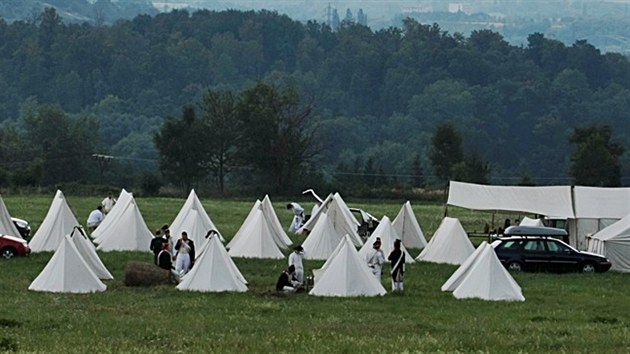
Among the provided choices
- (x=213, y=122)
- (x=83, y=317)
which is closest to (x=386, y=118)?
(x=213, y=122)

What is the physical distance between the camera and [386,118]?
190 meters

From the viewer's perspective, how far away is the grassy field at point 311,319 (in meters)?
23.0

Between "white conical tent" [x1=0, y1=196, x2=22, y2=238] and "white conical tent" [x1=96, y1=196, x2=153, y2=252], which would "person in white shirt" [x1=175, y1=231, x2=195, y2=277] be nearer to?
"white conical tent" [x1=96, y1=196, x2=153, y2=252]

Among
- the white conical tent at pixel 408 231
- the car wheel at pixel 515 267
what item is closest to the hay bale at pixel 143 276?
the car wheel at pixel 515 267

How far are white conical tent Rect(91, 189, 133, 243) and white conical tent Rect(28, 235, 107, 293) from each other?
1256 cm

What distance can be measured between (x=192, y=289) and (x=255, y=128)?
7165cm

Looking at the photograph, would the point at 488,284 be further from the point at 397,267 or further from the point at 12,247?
the point at 12,247

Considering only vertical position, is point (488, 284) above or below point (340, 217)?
above

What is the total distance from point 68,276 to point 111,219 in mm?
15350

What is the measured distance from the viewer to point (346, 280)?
33031 millimetres

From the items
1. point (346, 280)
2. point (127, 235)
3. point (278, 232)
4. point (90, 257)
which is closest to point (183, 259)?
point (90, 257)

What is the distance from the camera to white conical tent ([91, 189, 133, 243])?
4679 centimetres

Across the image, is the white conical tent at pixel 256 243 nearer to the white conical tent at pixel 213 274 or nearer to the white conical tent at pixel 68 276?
the white conical tent at pixel 213 274

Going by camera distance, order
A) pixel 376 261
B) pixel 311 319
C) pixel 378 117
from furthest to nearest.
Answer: pixel 378 117, pixel 376 261, pixel 311 319
